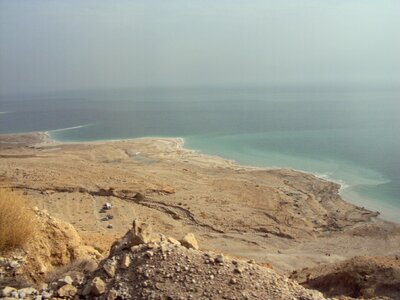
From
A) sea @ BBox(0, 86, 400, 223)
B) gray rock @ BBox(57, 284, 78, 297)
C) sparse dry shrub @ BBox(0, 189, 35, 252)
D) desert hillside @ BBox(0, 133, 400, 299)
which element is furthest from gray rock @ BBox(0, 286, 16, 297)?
sea @ BBox(0, 86, 400, 223)

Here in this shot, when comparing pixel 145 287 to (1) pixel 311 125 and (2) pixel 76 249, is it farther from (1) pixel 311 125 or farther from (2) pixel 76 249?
(1) pixel 311 125

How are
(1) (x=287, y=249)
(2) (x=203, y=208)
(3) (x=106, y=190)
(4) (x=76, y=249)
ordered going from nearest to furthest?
(4) (x=76, y=249) < (1) (x=287, y=249) < (2) (x=203, y=208) < (3) (x=106, y=190)

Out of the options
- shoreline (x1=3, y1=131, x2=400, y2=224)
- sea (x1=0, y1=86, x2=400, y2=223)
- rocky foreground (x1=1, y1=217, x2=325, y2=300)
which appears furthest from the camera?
sea (x1=0, y1=86, x2=400, y2=223)

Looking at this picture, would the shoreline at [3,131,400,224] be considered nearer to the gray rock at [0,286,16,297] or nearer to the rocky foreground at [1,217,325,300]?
the rocky foreground at [1,217,325,300]

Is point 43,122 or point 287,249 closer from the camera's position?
point 287,249

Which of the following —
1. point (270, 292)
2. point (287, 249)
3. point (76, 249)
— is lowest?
point (287, 249)

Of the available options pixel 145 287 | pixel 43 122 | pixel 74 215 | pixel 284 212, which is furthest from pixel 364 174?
pixel 43 122

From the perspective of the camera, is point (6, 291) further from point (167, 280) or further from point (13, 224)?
point (167, 280)

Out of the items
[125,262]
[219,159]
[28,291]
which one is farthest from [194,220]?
[28,291]
